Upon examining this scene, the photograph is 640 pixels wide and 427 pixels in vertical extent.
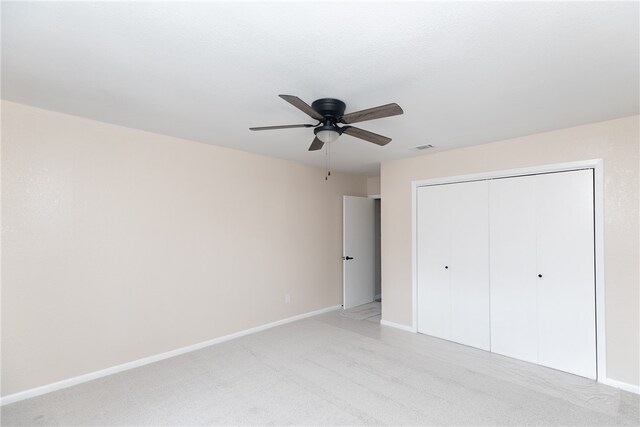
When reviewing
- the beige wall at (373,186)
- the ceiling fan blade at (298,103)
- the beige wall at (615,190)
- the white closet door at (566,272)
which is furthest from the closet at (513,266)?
the ceiling fan blade at (298,103)

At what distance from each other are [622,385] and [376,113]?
325 centimetres

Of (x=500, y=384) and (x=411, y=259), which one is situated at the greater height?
(x=411, y=259)

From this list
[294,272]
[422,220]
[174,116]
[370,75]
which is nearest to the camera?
[370,75]

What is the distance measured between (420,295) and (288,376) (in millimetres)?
2160

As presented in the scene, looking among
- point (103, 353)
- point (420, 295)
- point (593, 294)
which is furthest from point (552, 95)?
point (103, 353)

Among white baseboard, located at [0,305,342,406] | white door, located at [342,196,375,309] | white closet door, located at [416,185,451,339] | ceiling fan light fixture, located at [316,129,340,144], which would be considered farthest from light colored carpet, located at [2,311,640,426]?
ceiling fan light fixture, located at [316,129,340,144]

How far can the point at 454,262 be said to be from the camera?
12.9 feet

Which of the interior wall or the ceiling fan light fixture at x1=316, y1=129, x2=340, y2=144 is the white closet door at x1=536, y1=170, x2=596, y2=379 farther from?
the interior wall

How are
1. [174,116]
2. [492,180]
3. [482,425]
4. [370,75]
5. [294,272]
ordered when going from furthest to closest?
[294,272]
[492,180]
[174,116]
[482,425]
[370,75]

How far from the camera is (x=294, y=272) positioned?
4746 millimetres

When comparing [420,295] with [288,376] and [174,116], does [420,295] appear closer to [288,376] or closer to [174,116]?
[288,376]

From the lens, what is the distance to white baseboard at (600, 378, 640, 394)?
2712mm

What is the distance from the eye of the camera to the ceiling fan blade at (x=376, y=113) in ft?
6.31

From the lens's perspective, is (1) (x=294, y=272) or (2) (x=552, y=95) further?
Answer: (1) (x=294, y=272)
